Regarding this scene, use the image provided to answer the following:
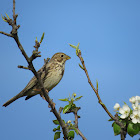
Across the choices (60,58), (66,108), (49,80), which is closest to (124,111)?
(66,108)

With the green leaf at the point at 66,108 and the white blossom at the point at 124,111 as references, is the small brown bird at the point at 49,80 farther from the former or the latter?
the white blossom at the point at 124,111

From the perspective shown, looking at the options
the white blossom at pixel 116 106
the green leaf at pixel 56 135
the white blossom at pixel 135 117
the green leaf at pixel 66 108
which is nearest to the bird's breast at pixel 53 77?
the green leaf at pixel 66 108

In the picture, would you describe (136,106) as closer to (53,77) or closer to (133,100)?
(133,100)

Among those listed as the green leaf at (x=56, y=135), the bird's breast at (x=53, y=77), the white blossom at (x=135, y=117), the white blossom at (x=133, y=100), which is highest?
the bird's breast at (x=53, y=77)

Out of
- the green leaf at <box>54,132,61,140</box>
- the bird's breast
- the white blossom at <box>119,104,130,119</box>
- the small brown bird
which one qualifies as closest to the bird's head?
the small brown bird

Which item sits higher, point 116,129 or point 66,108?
point 66,108

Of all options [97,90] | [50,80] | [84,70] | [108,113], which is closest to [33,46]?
[84,70]

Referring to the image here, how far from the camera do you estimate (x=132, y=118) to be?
284 cm

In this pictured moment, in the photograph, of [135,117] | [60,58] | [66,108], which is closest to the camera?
[135,117]

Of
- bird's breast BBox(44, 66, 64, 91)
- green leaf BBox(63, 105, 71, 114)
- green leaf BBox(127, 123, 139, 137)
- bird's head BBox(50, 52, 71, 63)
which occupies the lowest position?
green leaf BBox(127, 123, 139, 137)

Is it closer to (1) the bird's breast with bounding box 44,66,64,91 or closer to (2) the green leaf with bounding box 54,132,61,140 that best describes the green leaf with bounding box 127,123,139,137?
(2) the green leaf with bounding box 54,132,61,140

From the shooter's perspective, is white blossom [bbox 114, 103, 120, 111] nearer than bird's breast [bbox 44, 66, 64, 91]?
Yes

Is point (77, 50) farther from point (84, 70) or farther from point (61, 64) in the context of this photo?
point (61, 64)

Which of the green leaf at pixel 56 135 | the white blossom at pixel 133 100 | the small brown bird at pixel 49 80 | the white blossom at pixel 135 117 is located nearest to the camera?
the white blossom at pixel 135 117
